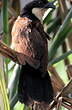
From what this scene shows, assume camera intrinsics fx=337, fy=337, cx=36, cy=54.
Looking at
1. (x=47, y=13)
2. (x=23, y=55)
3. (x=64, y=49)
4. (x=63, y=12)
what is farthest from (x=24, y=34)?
(x=64, y=49)

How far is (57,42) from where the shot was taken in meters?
1.54

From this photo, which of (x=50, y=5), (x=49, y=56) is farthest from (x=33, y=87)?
(x=50, y=5)

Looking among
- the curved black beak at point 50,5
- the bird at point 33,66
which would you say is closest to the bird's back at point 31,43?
the bird at point 33,66

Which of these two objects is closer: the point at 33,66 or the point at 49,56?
the point at 33,66

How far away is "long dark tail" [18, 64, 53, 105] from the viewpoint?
1.29 metres

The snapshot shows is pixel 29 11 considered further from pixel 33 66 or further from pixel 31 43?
pixel 33 66

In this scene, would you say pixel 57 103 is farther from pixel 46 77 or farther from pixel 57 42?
pixel 57 42

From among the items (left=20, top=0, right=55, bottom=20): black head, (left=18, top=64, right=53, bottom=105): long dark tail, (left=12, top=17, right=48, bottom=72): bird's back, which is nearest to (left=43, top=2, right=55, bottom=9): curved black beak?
(left=20, top=0, right=55, bottom=20): black head

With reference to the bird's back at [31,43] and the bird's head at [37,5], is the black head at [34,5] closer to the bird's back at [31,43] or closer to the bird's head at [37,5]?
the bird's head at [37,5]

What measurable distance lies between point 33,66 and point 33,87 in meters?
0.10

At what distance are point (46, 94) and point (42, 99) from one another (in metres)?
0.03

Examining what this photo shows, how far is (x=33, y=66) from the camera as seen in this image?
4.18 feet

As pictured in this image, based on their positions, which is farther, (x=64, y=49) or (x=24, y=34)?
(x=64, y=49)

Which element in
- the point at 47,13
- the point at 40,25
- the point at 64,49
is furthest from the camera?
the point at 64,49
